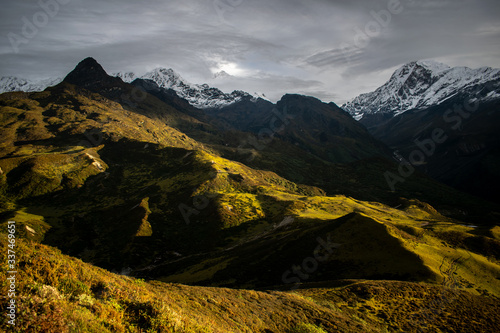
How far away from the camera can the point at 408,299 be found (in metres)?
41.7

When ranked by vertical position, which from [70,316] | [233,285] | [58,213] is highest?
[70,316]

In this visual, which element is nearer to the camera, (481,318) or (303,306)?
(303,306)

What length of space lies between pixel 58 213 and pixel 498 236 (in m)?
224

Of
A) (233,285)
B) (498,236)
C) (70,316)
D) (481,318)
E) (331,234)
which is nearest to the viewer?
(70,316)

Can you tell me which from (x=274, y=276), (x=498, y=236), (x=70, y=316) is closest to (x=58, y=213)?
(x=274, y=276)

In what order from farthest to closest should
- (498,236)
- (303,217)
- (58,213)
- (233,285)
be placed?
(58,213)
(303,217)
(498,236)
(233,285)

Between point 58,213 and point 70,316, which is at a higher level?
point 70,316

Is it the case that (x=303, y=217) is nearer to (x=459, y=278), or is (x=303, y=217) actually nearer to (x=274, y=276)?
(x=274, y=276)
